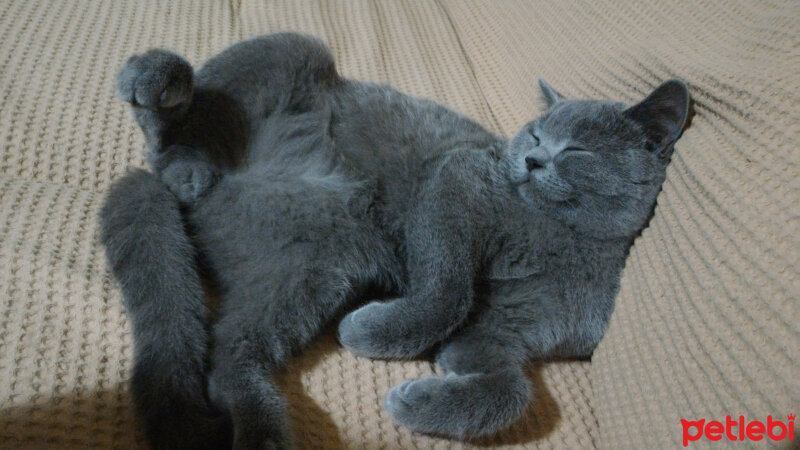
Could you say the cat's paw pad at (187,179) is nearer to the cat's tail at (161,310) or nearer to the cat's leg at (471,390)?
the cat's tail at (161,310)

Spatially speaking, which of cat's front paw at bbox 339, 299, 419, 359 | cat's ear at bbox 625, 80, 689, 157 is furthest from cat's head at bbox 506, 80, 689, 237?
cat's front paw at bbox 339, 299, 419, 359

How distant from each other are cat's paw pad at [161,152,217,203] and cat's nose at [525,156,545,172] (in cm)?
59

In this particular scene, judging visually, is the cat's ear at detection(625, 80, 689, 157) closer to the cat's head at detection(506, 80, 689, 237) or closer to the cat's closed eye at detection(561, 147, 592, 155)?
the cat's head at detection(506, 80, 689, 237)

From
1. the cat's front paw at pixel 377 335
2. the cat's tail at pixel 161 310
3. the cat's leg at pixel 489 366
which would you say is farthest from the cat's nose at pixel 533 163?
the cat's tail at pixel 161 310

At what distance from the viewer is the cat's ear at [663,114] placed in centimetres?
95

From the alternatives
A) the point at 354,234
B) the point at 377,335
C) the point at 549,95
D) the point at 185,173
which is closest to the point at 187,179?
the point at 185,173

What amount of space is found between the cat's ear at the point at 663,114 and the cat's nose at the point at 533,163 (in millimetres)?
180

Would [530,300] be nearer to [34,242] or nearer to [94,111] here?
[34,242]

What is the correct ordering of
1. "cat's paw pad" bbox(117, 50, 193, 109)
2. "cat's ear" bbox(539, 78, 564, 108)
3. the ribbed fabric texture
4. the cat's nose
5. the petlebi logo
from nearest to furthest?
the petlebi logo → the ribbed fabric texture → "cat's paw pad" bbox(117, 50, 193, 109) → the cat's nose → "cat's ear" bbox(539, 78, 564, 108)

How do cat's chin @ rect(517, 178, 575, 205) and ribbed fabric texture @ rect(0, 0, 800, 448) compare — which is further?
cat's chin @ rect(517, 178, 575, 205)

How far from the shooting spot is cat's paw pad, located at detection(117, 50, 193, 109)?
94cm

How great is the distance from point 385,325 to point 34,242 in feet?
1.91

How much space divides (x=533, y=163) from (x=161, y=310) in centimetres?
70

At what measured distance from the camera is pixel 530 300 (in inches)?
38.5
